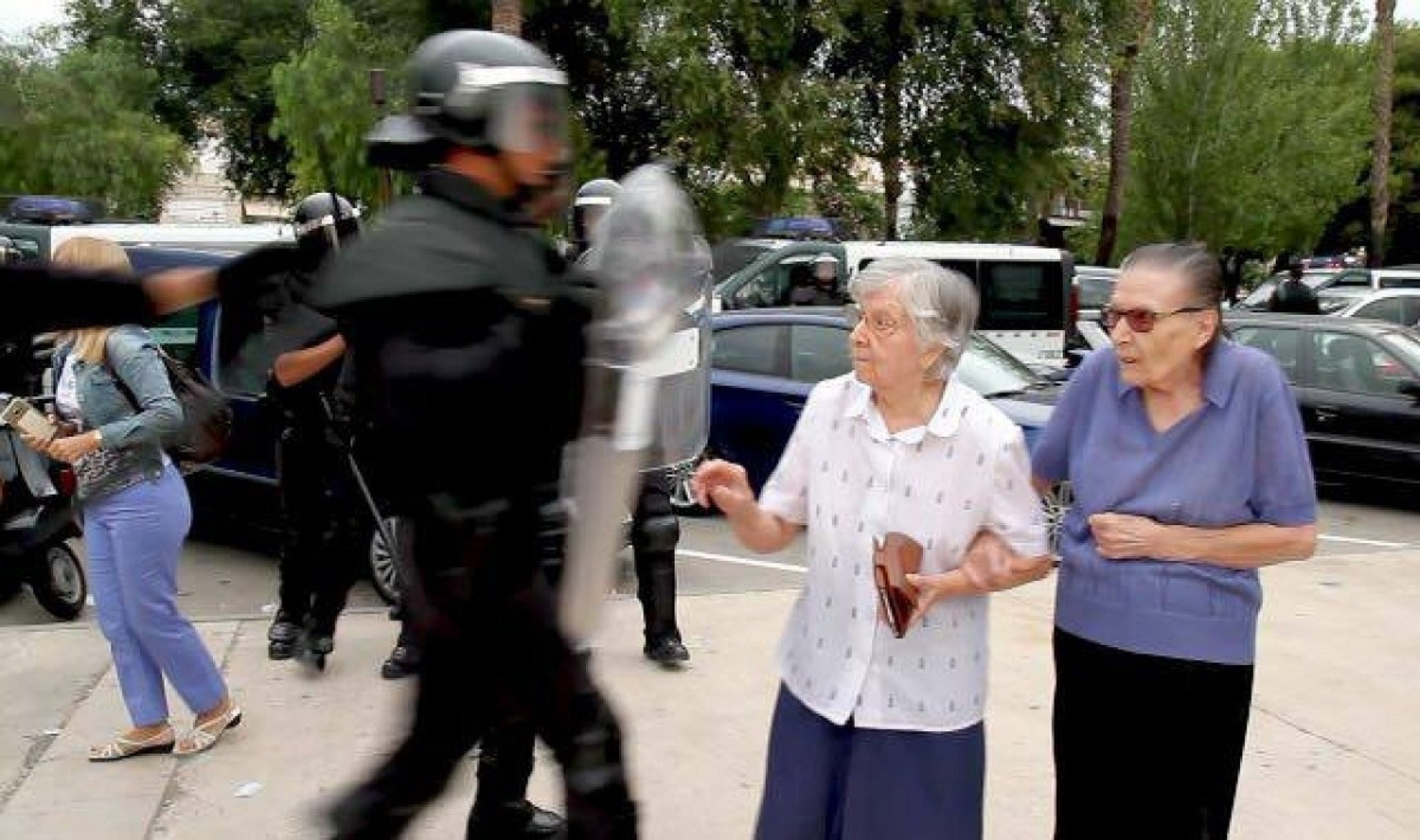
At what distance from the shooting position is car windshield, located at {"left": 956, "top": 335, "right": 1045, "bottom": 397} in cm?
864

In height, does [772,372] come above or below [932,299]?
below

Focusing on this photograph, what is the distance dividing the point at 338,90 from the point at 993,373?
52.3 ft

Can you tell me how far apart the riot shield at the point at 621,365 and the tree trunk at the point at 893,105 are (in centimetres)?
1826

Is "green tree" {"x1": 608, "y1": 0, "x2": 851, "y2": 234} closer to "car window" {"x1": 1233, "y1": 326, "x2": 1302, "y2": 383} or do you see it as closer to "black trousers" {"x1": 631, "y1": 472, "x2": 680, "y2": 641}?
"car window" {"x1": 1233, "y1": 326, "x2": 1302, "y2": 383}

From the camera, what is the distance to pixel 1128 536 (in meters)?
2.75

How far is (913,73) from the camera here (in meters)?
20.0

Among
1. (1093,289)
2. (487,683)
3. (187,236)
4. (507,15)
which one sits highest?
(507,15)

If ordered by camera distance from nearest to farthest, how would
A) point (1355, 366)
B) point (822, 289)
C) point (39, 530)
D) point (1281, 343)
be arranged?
1. point (39, 530)
2. point (1355, 366)
3. point (1281, 343)
4. point (822, 289)

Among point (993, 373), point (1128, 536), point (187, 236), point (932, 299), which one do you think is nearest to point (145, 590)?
point (932, 299)

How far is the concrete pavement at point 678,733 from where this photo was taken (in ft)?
13.3

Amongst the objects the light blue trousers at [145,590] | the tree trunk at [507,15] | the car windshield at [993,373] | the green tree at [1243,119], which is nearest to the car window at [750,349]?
the car windshield at [993,373]

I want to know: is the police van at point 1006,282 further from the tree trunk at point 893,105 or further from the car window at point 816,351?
the tree trunk at point 893,105

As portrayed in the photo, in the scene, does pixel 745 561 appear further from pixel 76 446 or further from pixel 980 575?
pixel 980 575

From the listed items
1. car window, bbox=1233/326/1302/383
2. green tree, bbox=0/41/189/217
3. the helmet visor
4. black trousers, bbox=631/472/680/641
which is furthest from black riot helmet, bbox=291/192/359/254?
green tree, bbox=0/41/189/217
